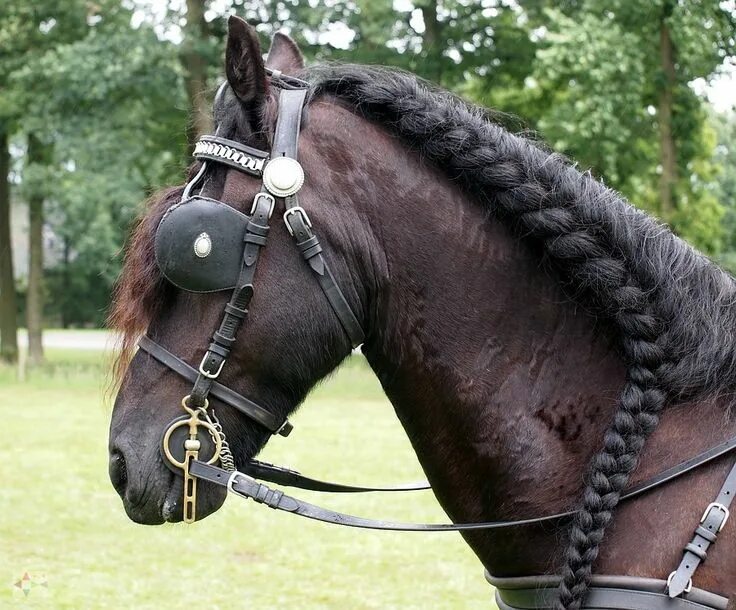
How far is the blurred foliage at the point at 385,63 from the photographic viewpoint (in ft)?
54.8

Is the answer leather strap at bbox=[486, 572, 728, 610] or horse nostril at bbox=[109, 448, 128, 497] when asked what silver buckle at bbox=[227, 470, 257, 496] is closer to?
horse nostril at bbox=[109, 448, 128, 497]

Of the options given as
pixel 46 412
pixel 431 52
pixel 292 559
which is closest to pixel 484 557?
pixel 292 559

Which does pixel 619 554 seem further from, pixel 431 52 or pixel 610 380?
pixel 431 52

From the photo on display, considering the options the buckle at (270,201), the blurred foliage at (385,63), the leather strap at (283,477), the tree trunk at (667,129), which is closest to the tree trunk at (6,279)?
the blurred foliage at (385,63)

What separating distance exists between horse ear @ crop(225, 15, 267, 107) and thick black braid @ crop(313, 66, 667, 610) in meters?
0.20

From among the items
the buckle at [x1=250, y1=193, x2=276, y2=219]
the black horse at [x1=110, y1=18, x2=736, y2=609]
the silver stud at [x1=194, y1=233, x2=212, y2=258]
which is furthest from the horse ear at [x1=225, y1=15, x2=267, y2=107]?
the silver stud at [x1=194, y1=233, x2=212, y2=258]

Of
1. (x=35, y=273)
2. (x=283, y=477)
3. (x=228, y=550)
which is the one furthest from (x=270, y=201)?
(x=35, y=273)

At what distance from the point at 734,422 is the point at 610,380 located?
307mm

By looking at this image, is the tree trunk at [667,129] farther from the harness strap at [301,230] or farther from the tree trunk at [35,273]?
the tree trunk at [35,273]

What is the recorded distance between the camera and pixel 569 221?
2270 millimetres

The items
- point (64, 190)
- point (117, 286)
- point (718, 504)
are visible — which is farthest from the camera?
point (64, 190)

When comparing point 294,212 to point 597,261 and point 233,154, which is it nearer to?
point 233,154

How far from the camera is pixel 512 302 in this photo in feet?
7.50

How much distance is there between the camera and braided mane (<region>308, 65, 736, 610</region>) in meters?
2.14
